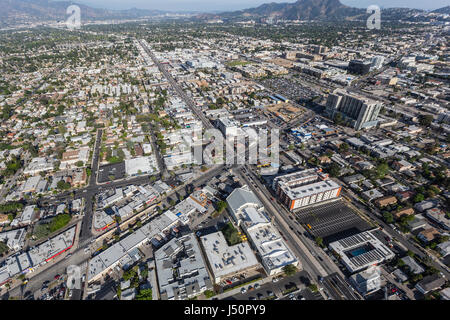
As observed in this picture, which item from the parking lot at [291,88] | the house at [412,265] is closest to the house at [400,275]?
the house at [412,265]

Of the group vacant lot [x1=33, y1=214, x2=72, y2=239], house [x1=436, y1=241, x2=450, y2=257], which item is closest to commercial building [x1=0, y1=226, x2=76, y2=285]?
vacant lot [x1=33, y1=214, x2=72, y2=239]

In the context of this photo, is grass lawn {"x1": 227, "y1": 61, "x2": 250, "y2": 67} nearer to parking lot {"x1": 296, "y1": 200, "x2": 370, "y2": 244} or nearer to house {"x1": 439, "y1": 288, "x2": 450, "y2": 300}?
parking lot {"x1": 296, "y1": 200, "x2": 370, "y2": 244}

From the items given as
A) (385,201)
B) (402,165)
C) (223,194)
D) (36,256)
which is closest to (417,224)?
(385,201)

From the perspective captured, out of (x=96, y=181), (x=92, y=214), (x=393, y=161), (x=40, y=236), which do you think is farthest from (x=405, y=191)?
(x=40, y=236)

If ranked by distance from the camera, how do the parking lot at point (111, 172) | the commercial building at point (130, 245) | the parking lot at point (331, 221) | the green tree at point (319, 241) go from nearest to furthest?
the commercial building at point (130, 245), the green tree at point (319, 241), the parking lot at point (331, 221), the parking lot at point (111, 172)

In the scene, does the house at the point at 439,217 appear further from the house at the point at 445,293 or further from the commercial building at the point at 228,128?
the commercial building at the point at 228,128

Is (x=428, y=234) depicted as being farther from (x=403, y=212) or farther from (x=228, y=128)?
(x=228, y=128)
